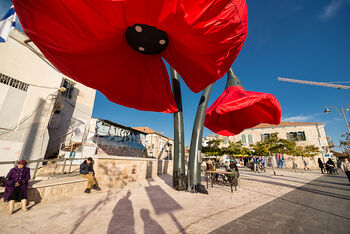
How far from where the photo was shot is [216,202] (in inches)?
196

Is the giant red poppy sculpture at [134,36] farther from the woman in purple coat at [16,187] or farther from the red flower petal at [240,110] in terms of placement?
the woman in purple coat at [16,187]

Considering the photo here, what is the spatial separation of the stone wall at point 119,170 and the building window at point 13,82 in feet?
26.4

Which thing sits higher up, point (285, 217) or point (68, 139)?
point (68, 139)

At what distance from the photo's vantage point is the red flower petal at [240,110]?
3.24 m

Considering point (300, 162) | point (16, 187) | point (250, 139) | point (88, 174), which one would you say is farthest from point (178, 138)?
point (250, 139)

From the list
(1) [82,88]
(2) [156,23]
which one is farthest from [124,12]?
(1) [82,88]

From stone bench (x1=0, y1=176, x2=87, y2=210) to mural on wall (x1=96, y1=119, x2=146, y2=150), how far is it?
12734 mm

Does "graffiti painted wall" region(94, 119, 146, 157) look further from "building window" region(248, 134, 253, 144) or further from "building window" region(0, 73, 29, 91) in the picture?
"building window" region(248, 134, 253, 144)

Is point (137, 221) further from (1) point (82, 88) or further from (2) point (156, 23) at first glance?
(1) point (82, 88)

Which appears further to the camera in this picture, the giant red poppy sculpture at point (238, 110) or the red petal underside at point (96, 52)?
the giant red poppy sculpture at point (238, 110)

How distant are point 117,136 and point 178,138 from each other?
589 inches

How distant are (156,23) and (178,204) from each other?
4.85m

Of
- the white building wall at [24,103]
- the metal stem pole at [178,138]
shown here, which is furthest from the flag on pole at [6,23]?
the metal stem pole at [178,138]

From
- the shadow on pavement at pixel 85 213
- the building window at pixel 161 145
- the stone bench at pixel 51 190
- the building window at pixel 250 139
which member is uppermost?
the building window at pixel 250 139
